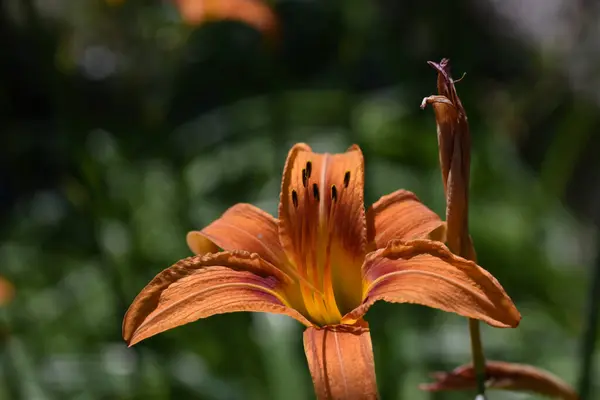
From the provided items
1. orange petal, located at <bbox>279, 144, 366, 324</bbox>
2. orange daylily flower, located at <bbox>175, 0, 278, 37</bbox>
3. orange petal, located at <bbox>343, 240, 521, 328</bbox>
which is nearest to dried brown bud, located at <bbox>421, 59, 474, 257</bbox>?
orange petal, located at <bbox>343, 240, 521, 328</bbox>

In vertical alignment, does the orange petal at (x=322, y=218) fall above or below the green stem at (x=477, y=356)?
above

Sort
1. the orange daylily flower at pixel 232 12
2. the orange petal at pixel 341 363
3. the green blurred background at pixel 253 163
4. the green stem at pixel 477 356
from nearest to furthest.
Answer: the orange petal at pixel 341 363 < the green stem at pixel 477 356 < the green blurred background at pixel 253 163 < the orange daylily flower at pixel 232 12

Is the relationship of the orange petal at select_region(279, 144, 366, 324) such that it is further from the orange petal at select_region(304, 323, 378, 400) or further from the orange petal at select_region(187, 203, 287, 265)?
the orange petal at select_region(304, 323, 378, 400)

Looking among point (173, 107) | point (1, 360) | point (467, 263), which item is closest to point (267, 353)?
point (1, 360)

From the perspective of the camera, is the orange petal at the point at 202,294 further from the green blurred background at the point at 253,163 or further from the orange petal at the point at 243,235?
the green blurred background at the point at 253,163

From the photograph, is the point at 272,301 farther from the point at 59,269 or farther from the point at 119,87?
the point at 119,87

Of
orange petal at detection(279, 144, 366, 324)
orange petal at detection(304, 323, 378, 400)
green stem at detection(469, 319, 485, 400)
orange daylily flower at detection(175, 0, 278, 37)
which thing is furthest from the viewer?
orange daylily flower at detection(175, 0, 278, 37)

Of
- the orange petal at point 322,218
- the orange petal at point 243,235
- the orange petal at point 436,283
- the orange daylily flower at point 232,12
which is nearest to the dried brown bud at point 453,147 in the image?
the orange petal at point 436,283
